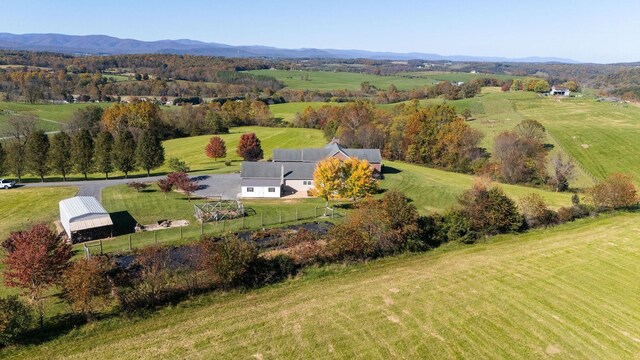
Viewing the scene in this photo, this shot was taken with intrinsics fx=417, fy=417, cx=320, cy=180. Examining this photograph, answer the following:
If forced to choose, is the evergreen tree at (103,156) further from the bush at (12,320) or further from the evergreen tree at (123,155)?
the bush at (12,320)

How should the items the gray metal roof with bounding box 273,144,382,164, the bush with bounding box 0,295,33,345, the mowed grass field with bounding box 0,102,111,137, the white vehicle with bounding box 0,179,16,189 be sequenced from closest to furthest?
the bush with bounding box 0,295,33,345 → the white vehicle with bounding box 0,179,16,189 → the gray metal roof with bounding box 273,144,382,164 → the mowed grass field with bounding box 0,102,111,137

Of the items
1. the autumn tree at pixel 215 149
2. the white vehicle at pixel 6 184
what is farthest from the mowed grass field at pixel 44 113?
the white vehicle at pixel 6 184

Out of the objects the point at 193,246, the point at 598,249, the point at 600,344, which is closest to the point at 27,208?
the point at 193,246

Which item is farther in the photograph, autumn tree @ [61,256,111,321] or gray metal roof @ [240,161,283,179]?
gray metal roof @ [240,161,283,179]

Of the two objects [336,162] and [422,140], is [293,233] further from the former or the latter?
[422,140]

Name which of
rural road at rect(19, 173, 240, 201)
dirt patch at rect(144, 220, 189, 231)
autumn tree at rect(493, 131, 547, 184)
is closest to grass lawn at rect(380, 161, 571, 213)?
autumn tree at rect(493, 131, 547, 184)

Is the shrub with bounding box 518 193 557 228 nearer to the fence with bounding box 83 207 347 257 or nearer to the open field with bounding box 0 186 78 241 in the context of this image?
the fence with bounding box 83 207 347 257
